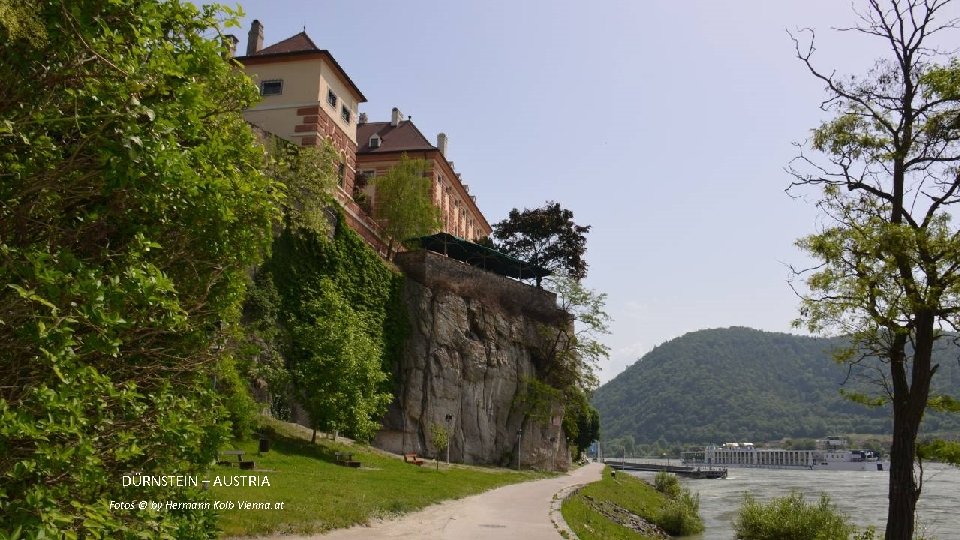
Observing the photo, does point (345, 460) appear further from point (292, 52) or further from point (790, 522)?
point (292, 52)

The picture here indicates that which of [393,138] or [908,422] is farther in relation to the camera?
[393,138]

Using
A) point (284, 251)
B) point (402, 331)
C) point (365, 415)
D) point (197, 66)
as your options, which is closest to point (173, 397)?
point (197, 66)

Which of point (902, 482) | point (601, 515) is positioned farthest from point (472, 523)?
point (601, 515)

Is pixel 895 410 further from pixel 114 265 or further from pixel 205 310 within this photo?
pixel 114 265

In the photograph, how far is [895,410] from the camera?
469 inches

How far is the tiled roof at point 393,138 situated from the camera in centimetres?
5362

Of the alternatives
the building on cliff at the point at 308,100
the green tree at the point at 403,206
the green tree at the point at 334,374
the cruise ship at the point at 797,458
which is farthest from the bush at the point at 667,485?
the cruise ship at the point at 797,458

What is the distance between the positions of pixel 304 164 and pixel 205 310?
22.8 meters

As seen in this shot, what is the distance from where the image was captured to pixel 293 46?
3906cm

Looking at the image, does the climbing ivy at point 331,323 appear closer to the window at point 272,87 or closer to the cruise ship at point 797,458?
the window at point 272,87

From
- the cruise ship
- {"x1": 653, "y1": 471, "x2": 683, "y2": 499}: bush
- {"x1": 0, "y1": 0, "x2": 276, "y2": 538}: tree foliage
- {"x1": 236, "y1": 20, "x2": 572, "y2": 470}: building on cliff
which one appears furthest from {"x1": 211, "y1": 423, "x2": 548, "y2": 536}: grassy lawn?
the cruise ship

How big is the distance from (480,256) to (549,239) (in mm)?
9818

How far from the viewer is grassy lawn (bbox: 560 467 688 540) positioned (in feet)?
60.7

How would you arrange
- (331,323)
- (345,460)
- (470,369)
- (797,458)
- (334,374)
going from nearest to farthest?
(345,460) < (334,374) < (331,323) < (470,369) < (797,458)
